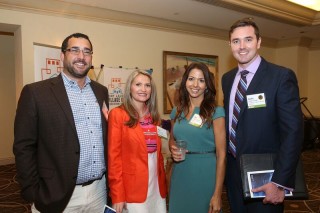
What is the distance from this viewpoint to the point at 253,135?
186 centimetres

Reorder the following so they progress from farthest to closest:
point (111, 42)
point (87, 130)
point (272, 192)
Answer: point (111, 42) → point (87, 130) → point (272, 192)

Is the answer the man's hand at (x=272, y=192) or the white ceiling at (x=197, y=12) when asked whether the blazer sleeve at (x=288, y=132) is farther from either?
the white ceiling at (x=197, y=12)

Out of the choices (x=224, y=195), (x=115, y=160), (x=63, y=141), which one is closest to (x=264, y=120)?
(x=115, y=160)

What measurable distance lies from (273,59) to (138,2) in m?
5.55

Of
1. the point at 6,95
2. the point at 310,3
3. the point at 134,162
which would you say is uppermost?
the point at 310,3

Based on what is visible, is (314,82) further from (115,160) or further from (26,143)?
(26,143)

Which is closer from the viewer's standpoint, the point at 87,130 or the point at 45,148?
the point at 45,148

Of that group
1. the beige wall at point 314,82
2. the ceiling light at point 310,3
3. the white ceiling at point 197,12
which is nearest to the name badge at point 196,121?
the white ceiling at point 197,12

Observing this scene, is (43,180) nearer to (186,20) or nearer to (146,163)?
(146,163)

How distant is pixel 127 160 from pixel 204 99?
0.76 metres

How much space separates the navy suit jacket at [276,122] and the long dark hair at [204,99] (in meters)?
0.28

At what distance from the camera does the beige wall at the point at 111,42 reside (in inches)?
170

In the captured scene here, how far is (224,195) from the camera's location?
441 centimetres

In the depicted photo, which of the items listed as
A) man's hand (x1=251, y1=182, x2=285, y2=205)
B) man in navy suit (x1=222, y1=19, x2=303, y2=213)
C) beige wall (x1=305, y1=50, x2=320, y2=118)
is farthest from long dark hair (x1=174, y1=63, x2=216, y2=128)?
beige wall (x1=305, y1=50, x2=320, y2=118)
